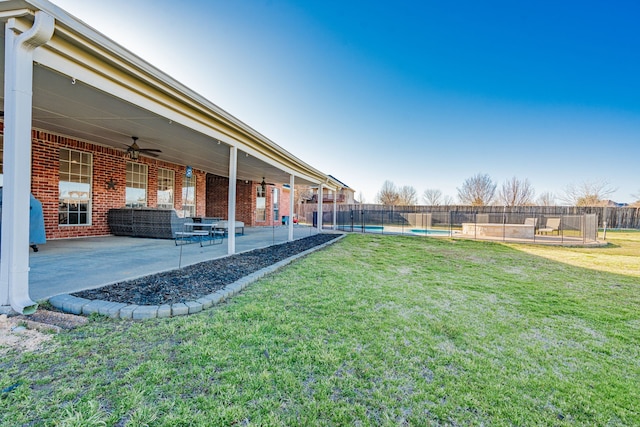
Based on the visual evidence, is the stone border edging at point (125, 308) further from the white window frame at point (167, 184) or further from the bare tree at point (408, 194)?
the bare tree at point (408, 194)

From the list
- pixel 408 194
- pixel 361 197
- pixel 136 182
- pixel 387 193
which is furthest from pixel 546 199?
pixel 136 182

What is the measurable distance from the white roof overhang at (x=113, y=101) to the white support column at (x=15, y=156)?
0.47ft

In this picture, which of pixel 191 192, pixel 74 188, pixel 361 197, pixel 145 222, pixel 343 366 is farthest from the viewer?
pixel 361 197

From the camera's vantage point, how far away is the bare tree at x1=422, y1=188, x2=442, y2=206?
132ft

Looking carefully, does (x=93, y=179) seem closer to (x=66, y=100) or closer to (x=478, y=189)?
(x=66, y=100)

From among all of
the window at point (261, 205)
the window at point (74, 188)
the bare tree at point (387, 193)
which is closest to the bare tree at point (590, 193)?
the bare tree at point (387, 193)

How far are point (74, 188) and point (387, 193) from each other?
37568 mm

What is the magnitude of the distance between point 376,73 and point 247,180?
846 cm

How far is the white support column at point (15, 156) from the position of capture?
2.51 m

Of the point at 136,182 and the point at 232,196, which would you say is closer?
the point at 232,196

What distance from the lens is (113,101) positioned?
4.16 metres

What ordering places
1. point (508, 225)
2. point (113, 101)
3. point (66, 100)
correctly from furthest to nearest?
point (508, 225), point (66, 100), point (113, 101)

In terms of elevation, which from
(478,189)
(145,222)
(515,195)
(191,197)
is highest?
(478,189)

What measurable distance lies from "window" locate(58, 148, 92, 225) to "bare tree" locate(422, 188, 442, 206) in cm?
3961
